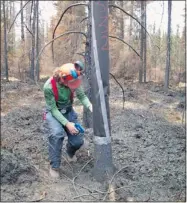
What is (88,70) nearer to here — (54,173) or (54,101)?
(54,101)

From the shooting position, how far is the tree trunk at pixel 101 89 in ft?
12.4

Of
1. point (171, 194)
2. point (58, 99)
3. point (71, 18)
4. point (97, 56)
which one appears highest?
point (71, 18)

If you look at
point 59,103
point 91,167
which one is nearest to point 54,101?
point 59,103

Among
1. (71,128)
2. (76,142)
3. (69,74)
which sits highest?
(69,74)

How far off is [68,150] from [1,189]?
1.20 metres

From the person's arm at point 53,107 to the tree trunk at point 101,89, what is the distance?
0.41 meters

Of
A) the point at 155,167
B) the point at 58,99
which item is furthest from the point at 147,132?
the point at 58,99

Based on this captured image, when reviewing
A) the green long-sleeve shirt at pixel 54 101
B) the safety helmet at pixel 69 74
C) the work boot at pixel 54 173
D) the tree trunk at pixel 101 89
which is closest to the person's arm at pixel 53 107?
the green long-sleeve shirt at pixel 54 101

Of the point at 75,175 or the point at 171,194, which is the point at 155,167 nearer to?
the point at 171,194

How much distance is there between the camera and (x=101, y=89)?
12.6ft

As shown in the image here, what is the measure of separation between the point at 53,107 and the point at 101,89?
0.66 meters

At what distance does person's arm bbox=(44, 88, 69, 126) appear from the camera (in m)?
3.94

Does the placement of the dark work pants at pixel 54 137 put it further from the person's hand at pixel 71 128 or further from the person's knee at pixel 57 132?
the person's hand at pixel 71 128

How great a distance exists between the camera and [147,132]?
6871 millimetres
